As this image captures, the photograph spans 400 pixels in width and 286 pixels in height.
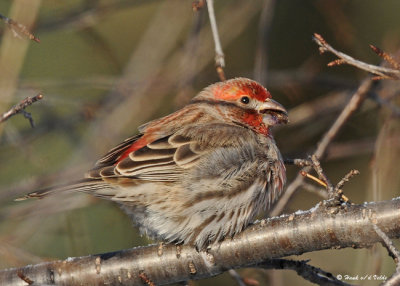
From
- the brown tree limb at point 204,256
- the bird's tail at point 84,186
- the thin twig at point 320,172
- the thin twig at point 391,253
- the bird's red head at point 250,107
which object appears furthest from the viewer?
the bird's red head at point 250,107

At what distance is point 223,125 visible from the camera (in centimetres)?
534

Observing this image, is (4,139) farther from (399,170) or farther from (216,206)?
(399,170)

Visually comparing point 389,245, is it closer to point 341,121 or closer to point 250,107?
point 341,121

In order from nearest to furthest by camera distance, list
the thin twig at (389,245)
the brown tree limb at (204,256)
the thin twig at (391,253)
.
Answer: the thin twig at (391,253), the thin twig at (389,245), the brown tree limb at (204,256)

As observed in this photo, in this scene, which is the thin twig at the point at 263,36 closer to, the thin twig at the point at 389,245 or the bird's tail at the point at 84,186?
the bird's tail at the point at 84,186

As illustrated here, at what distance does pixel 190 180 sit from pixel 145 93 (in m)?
1.90

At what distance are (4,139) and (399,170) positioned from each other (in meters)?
3.65

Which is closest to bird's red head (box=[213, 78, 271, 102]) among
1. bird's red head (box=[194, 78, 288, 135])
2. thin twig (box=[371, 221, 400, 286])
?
bird's red head (box=[194, 78, 288, 135])

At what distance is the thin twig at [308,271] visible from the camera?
4.15 m

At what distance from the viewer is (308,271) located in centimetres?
425

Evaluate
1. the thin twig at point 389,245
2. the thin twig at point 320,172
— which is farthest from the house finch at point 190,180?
the thin twig at point 389,245

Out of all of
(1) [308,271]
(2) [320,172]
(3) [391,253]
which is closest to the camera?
(3) [391,253]

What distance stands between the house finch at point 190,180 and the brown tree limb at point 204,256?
0.13 meters

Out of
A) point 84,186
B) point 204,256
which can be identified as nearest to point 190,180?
point 204,256
